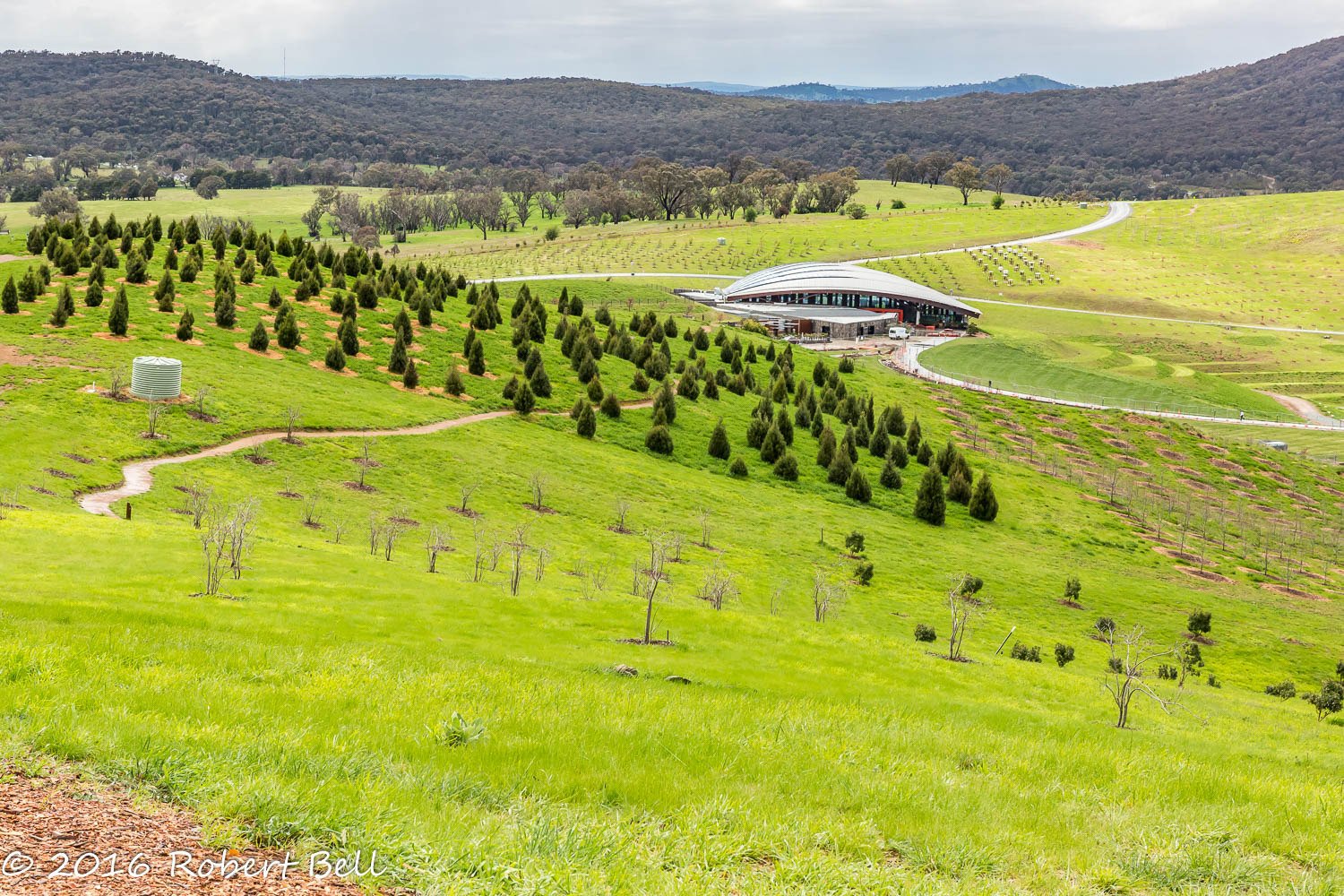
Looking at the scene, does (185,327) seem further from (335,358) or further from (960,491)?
(960,491)

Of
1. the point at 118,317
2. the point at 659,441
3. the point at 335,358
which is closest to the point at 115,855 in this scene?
the point at 659,441

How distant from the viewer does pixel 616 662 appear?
70.6 ft

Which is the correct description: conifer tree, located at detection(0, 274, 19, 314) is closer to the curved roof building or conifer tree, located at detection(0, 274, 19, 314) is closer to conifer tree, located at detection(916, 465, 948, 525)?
conifer tree, located at detection(916, 465, 948, 525)

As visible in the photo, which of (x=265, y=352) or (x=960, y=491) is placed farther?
(x=960, y=491)

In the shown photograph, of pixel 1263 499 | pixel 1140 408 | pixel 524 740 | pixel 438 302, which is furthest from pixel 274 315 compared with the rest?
pixel 1140 408

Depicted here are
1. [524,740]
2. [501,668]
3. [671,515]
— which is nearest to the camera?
[524,740]

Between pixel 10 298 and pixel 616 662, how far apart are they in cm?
5513

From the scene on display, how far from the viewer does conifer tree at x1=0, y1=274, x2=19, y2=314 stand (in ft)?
195

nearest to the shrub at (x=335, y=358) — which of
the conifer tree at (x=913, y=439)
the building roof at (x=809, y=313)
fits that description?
the conifer tree at (x=913, y=439)

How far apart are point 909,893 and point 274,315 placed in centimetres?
7063

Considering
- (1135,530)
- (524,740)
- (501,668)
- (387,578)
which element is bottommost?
(1135,530)

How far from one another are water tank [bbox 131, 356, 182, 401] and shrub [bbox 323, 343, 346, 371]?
50.6 ft

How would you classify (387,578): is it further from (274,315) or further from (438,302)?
(438,302)

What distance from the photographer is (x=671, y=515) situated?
166 ft
